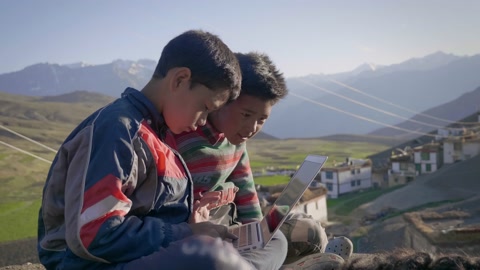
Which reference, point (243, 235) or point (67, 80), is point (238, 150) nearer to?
point (243, 235)

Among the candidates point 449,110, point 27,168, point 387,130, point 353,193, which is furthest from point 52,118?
point 387,130

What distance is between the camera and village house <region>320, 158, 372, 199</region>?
36688 millimetres

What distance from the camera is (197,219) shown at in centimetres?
207

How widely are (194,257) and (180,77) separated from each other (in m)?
0.75

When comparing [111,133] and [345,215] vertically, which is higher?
[111,133]

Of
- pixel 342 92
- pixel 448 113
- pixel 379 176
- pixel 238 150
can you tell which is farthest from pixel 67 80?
pixel 238 150

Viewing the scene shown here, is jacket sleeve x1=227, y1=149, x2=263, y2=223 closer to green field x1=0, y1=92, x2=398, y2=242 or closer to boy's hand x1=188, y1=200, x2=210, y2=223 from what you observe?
boy's hand x1=188, y1=200, x2=210, y2=223

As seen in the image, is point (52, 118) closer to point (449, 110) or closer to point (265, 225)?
point (265, 225)

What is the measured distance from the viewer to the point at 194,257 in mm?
1645

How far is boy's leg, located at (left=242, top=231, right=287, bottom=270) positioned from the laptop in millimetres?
86

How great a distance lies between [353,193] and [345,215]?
10.1 m

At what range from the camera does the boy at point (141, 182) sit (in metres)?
1.65

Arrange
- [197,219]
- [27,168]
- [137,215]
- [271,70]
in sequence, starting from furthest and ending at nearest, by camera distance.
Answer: [27,168], [271,70], [197,219], [137,215]

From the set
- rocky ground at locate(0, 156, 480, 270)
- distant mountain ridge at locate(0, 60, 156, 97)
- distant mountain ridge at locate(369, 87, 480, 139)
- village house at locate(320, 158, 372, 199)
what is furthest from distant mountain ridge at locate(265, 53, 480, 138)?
rocky ground at locate(0, 156, 480, 270)
